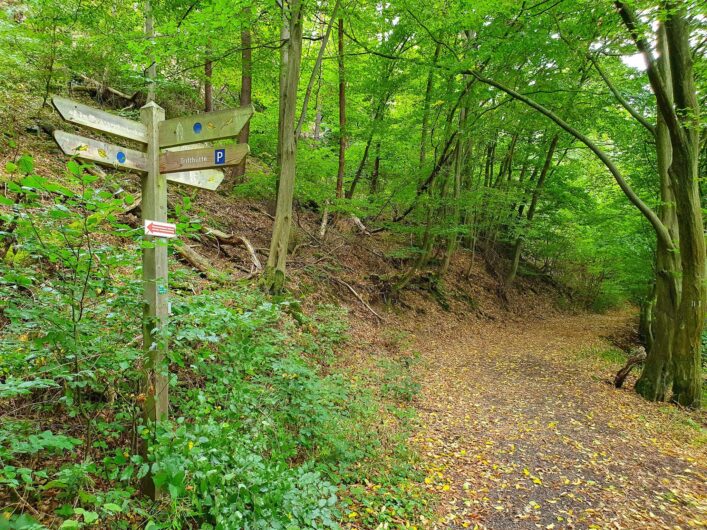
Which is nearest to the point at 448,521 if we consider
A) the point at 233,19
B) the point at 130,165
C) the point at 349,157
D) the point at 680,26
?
the point at 130,165

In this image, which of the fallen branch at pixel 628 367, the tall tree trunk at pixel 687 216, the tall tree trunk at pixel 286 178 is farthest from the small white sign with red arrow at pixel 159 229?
the fallen branch at pixel 628 367

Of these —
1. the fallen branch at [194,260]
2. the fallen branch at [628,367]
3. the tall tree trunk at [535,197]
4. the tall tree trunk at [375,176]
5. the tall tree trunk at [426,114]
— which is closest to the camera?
the fallen branch at [194,260]

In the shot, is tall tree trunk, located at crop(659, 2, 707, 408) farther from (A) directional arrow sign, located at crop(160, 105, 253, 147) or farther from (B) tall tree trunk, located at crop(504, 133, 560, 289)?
(B) tall tree trunk, located at crop(504, 133, 560, 289)

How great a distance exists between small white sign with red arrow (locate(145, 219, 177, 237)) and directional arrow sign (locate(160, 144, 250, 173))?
19.4 inches

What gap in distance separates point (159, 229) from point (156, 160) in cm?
66

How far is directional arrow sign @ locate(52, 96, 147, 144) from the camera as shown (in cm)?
242

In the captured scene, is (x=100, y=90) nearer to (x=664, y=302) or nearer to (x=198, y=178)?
(x=198, y=178)

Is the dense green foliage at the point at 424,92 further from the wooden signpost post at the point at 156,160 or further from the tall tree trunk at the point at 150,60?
the wooden signpost post at the point at 156,160

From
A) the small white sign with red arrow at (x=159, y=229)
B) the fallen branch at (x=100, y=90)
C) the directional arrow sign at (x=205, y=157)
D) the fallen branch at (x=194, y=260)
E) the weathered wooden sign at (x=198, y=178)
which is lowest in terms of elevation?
the fallen branch at (x=194, y=260)

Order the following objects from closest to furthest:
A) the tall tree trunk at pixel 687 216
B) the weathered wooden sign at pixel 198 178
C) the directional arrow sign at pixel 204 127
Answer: the directional arrow sign at pixel 204 127 < the weathered wooden sign at pixel 198 178 < the tall tree trunk at pixel 687 216

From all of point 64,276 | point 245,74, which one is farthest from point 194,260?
point 245,74

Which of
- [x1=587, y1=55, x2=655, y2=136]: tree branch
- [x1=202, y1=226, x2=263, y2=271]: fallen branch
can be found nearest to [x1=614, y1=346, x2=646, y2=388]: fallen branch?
[x1=587, y1=55, x2=655, y2=136]: tree branch

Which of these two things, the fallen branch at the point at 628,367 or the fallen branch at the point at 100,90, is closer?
the fallen branch at the point at 628,367

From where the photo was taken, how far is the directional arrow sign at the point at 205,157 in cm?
264
